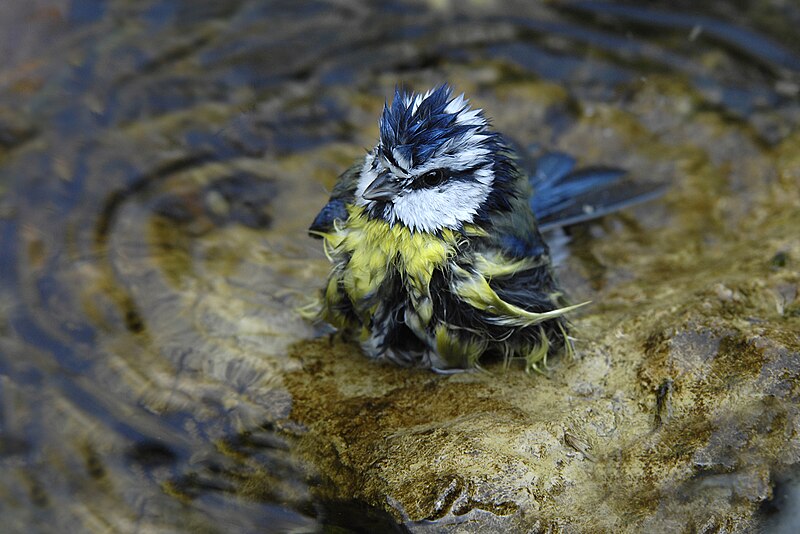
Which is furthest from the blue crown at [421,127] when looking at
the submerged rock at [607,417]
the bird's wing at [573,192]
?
the bird's wing at [573,192]

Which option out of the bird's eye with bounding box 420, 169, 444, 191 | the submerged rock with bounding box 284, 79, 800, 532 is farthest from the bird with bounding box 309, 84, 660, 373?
the submerged rock with bounding box 284, 79, 800, 532

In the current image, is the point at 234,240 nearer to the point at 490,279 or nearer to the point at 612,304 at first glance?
the point at 490,279

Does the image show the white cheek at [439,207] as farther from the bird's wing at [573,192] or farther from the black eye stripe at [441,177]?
the bird's wing at [573,192]

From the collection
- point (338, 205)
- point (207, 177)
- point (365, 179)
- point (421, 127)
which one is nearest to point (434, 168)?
point (421, 127)

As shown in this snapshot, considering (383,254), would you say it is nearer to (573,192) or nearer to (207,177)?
(573,192)

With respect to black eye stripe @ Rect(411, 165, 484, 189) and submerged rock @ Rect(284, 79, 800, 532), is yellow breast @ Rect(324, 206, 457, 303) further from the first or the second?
submerged rock @ Rect(284, 79, 800, 532)

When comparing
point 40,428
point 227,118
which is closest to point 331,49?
point 227,118

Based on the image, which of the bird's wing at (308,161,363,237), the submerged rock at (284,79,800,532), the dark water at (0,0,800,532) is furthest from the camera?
the bird's wing at (308,161,363,237)

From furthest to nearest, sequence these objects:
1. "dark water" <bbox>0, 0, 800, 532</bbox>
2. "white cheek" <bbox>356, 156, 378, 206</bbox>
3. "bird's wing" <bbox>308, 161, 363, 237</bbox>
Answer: "bird's wing" <bbox>308, 161, 363, 237</bbox>, "white cheek" <bbox>356, 156, 378, 206</bbox>, "dark water" <bbox>0, 0, 800, 532</bbox>
